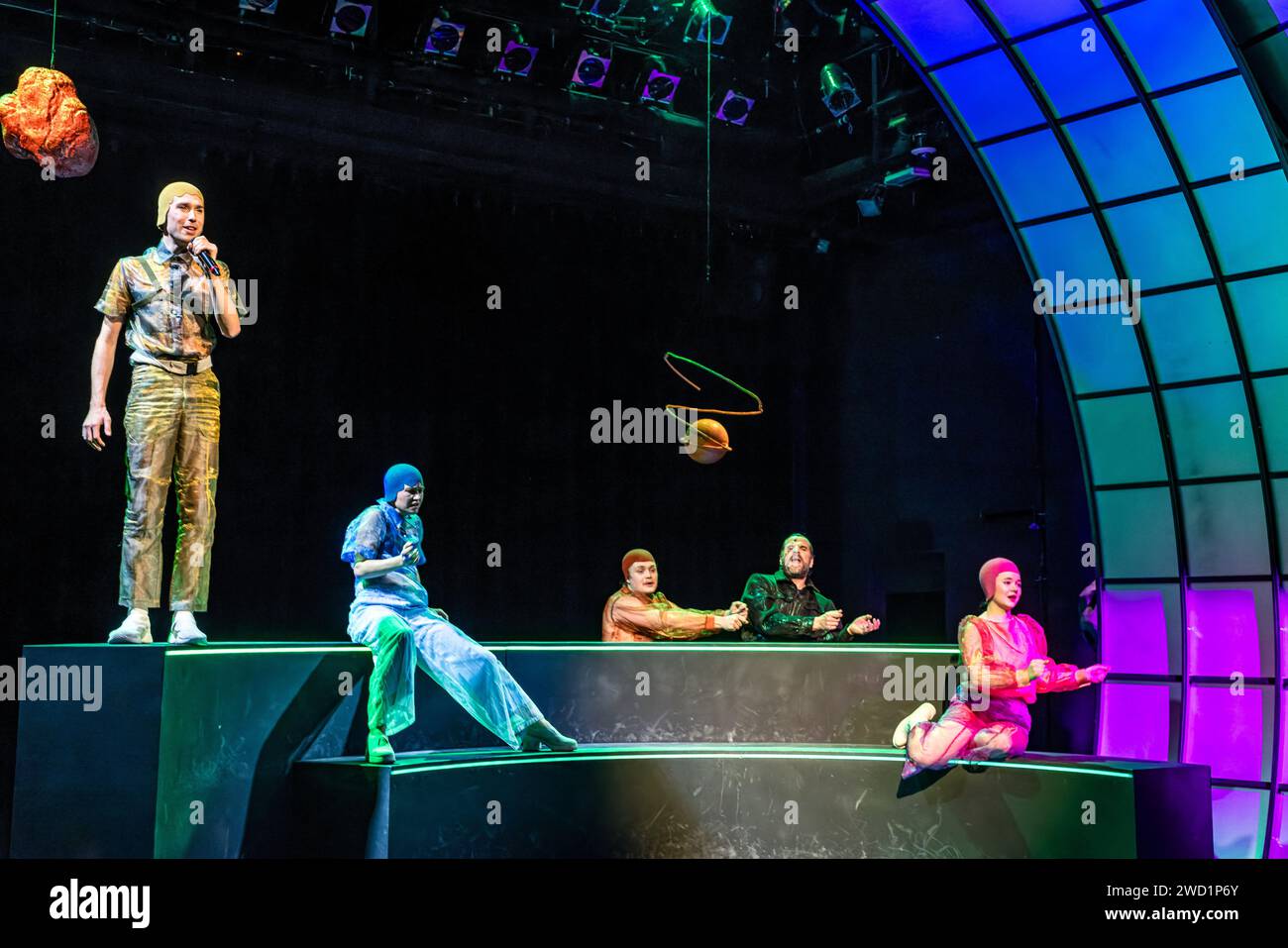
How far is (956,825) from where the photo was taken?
7098mm

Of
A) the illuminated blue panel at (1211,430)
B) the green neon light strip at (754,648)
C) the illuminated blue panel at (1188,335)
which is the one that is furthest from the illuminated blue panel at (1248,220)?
the green neon light strip at (754,648)

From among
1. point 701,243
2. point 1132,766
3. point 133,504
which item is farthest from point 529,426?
point 1132,766

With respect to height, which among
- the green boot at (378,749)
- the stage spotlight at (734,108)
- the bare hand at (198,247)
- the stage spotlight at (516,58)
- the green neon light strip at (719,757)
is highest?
the stage spotlight at (734,108)

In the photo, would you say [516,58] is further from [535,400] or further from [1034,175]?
[1034,175]

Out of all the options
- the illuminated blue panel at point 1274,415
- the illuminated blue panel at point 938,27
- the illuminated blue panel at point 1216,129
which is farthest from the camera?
the illuminated blue panel at point 938,27

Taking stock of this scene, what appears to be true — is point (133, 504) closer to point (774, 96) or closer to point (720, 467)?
point (720, 467)

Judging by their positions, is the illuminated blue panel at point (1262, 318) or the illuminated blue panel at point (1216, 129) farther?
the illuminated blue panel at point (1262, 318)

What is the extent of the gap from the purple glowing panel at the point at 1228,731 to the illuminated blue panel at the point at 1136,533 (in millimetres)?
975

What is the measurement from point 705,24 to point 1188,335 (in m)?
4.65

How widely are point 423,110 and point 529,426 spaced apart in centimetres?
272

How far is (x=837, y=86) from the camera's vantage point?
488 inches

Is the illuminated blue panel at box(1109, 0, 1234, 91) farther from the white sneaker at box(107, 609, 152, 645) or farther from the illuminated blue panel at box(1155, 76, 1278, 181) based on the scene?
the white sneaker at box(107, 609, 152, 645)

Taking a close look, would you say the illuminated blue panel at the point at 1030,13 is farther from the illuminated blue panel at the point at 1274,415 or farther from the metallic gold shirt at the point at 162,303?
the metallic gold shirt at the point at 162,303

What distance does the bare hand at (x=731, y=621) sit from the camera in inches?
338
